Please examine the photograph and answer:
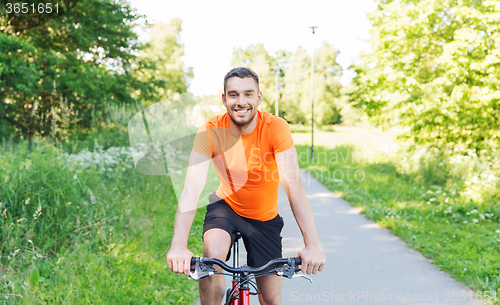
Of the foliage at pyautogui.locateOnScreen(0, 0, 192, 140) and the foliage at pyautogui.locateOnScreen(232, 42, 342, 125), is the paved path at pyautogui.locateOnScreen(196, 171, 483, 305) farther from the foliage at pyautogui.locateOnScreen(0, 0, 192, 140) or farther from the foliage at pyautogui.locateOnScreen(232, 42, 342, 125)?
the foliage at pyautogui.locateOnScreen(232, 42, 342, 125)

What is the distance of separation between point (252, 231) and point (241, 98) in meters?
0.96

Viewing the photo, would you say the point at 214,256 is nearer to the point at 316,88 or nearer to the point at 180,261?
the point at 180,261

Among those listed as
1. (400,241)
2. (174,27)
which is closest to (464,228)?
(400,241)

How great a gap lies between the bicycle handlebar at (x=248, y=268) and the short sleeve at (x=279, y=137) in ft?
2.59

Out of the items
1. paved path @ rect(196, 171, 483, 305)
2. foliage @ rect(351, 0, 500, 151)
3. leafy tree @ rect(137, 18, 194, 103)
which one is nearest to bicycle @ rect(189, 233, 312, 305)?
paved path @ rect(196, 171, 483, 305)

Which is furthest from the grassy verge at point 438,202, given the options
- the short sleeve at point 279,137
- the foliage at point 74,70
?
the foliage at point 74,70

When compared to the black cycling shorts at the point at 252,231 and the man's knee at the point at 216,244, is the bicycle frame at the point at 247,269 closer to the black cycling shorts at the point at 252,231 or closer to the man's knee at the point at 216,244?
the man's knee at the point at 216,244

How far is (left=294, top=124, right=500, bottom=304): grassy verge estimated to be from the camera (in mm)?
4844

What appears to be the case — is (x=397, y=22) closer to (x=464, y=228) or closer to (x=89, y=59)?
(x=464, y=228)

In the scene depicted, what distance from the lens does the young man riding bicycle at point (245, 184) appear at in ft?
7.36

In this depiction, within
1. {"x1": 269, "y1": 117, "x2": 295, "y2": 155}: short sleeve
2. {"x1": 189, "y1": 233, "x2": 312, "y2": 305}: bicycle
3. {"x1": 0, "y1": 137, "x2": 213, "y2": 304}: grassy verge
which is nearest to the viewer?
{"x1": 189, "y1": 233, "x2": 312, "y2": 305}: bicycle

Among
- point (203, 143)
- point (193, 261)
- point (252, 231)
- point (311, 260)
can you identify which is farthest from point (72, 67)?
point (311, 260)

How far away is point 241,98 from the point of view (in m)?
2.25

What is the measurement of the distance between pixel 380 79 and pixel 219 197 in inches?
498
